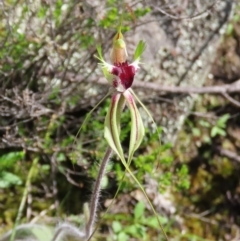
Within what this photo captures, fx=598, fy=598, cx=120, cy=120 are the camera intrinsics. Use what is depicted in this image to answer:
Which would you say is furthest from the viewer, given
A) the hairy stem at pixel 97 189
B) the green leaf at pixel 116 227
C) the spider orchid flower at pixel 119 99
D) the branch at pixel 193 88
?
the branch at pixel 193 88

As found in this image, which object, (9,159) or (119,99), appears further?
(9,159)

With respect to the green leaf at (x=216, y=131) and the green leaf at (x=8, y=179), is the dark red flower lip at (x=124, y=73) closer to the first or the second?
the green leaf at (x=8, y=179)

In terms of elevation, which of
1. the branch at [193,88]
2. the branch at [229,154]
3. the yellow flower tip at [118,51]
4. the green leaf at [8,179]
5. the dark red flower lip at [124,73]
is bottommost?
the branch at [229,154]

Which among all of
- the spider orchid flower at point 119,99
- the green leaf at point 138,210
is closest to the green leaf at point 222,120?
the green leaf at point 138,210

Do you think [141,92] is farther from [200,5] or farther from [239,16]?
[239,16]

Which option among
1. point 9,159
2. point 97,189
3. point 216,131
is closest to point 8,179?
point 9,159

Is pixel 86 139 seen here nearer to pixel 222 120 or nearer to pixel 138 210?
pixel 138 210

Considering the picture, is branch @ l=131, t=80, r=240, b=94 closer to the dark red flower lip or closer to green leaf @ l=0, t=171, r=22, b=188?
green leaf @ l=0, t=171, r=22, b=188
